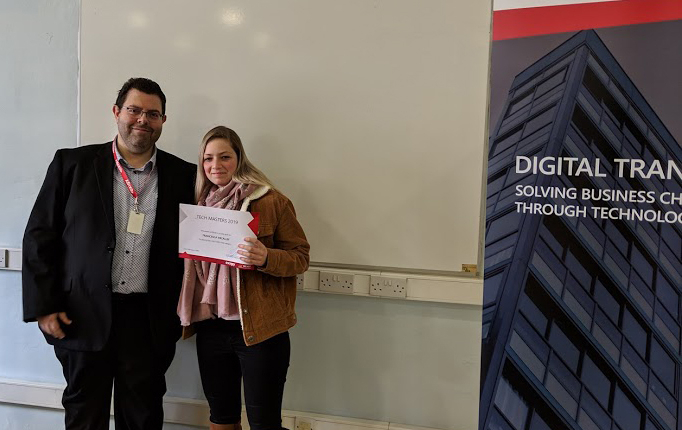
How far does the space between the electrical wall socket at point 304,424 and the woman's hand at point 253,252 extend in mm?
957

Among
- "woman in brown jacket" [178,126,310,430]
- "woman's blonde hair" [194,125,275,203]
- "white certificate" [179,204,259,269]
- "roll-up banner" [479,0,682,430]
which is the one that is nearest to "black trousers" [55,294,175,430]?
"woman in brown jacket" [178,126,310,430]

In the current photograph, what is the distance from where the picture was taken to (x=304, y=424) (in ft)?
8.25

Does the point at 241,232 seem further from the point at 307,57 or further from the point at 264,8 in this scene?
the point at 264,8

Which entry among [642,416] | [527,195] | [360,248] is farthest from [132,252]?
[642,416]

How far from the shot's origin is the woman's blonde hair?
2016 millimetres

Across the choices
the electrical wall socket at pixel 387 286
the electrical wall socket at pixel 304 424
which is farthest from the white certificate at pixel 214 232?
the electrical wall socket at pixel 304 424

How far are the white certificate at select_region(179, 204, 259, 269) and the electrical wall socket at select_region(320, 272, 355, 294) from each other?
1.92 feet

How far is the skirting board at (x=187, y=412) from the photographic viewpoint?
2.47 m

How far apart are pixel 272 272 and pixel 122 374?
79 cm

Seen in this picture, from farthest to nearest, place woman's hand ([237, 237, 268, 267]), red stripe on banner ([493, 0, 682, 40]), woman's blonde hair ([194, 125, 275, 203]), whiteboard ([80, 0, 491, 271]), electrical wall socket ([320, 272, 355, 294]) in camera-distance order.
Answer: electrical wall socket ([320, 272, 355, 294]) < whiteboard ([80, 0, 491, 271]) < woman's blonde hair ([194, 125, 275, 203]) < woman's hand ([237, 237, 268, 267]) < red stripe on banner ([493, 0, 682, 40])

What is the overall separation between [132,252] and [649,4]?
74.8 inches

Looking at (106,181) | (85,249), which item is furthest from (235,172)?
(85,249)

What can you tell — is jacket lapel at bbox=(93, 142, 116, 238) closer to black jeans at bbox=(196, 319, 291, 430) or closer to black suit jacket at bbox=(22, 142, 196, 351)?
black suit jacket at bbox=(22, 142, 196, 351)

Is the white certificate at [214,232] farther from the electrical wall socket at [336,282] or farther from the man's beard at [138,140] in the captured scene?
the electrical wall socket at [336,282]
